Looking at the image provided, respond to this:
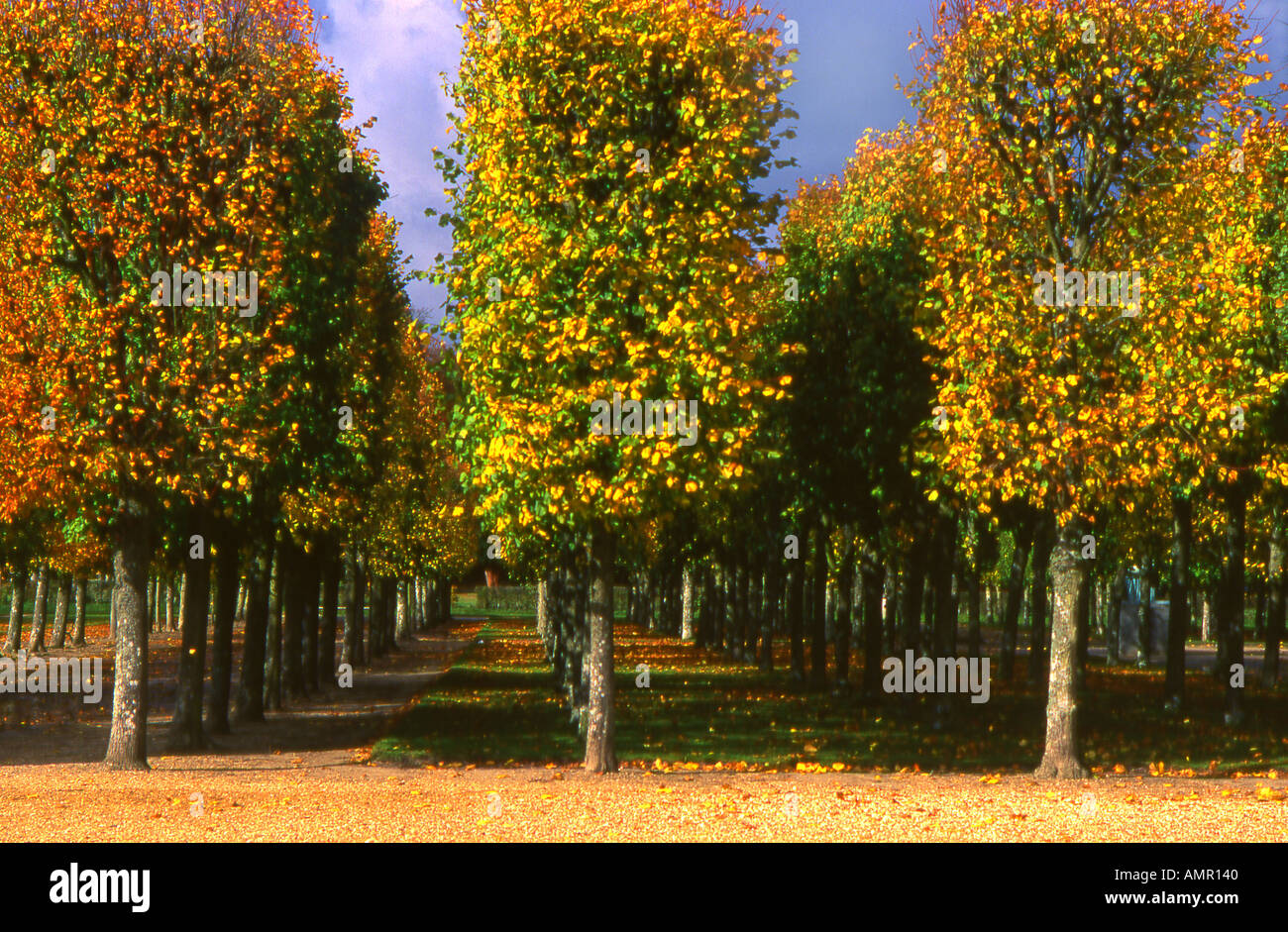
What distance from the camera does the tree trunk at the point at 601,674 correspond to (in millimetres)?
18625

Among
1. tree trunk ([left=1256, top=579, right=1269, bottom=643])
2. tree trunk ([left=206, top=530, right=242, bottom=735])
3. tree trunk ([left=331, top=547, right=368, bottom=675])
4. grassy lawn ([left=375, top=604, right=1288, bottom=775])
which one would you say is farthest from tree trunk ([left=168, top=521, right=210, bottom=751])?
tree trunk ([left=1256, top=579, right=1269, bottom=643])

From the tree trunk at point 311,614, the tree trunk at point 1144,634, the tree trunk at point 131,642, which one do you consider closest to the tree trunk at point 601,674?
the tree trunk at point 131,642

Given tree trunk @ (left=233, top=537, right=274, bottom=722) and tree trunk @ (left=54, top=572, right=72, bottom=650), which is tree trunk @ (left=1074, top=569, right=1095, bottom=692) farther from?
tree trunk @ (left=54, top=572, right=72, bottom=650)

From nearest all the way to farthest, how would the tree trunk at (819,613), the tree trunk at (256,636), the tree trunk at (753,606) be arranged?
the tree trunk at (256,636) → the tree trunk at (819,613) → the tree trunk at (753,606)

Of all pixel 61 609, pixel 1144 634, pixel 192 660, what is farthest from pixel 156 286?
pixel 61 609

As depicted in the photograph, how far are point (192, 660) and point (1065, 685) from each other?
15490 millimetres

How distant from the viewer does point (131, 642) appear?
61.0 ft

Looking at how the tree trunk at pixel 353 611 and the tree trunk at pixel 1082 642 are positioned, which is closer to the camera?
the tree trunk at pixel 1082 642

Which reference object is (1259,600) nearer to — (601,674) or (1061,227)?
(1061,227)

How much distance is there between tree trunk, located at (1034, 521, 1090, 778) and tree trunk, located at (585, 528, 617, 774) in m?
6.27

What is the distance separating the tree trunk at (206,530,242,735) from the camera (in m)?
24.7

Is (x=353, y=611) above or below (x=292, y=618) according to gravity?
below

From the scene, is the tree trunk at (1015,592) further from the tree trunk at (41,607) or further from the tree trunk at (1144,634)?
the tree trunk at (41,607)

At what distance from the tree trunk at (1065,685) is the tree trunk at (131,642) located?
523 inches
